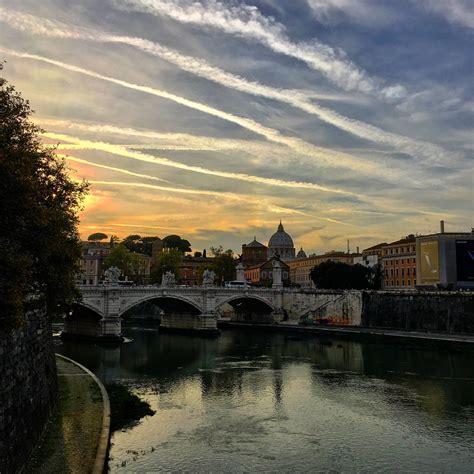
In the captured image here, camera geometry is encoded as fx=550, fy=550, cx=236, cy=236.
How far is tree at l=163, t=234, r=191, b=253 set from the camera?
503ft

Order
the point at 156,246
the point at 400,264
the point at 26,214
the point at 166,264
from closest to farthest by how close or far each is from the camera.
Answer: the point at 26,214 < the point at 400,264 < the point at 166,264 < the point at 156,246

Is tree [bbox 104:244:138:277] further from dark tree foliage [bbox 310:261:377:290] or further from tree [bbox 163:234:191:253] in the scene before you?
tree [bbox 163:234:191:253]

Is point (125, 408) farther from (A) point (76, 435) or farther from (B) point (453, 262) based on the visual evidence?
(B) point (453, 262)

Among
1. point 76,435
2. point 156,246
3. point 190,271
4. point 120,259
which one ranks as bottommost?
point 76,435

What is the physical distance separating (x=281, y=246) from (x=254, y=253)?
12.3 meters

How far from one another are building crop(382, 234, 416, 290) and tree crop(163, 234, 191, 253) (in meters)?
74.9

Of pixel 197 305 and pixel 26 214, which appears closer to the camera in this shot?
pixel 26 214

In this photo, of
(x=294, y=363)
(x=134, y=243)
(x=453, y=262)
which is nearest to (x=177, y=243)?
(x=134, y=243)

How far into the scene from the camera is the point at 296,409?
82.6ft

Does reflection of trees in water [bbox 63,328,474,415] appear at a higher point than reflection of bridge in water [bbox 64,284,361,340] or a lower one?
lower

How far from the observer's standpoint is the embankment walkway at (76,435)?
1433 cm

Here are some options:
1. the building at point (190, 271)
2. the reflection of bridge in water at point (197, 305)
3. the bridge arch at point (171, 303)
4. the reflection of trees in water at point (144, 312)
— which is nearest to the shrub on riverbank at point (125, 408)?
the reflection of bridge in water at point (197, 305)

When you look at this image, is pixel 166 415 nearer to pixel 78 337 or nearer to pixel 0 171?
pixel 0 171

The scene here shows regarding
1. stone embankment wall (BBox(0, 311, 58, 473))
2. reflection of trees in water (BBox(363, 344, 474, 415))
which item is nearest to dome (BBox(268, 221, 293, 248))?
reflection of trees in water (BBox(363, 344, 474, 415))
